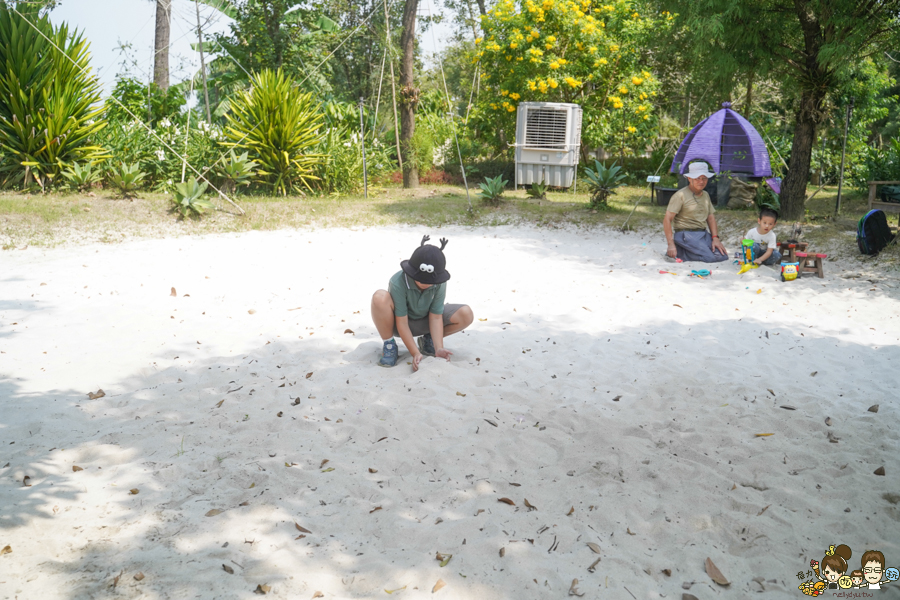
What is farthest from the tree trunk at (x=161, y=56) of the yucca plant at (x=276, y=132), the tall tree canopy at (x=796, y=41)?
the tall tree canopy at (x=796, y=41)

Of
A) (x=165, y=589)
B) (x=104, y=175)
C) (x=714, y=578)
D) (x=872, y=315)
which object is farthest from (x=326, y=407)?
(x=104, y=175)

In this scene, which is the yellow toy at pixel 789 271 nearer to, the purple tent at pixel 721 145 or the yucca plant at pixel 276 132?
the purple tent at pixel 721 145

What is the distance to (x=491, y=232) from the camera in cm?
962

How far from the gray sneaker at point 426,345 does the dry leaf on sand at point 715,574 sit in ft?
7.95

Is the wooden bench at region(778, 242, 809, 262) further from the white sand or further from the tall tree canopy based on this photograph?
the tall tree canopy

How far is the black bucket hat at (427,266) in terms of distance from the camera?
12.3 feet

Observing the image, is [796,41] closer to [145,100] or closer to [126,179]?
[126,179]

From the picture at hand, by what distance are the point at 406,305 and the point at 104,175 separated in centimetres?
890

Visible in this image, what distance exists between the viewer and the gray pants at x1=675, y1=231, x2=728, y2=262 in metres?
7.51

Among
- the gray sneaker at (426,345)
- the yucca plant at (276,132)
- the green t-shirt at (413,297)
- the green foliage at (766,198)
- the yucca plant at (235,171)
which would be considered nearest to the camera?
the green t-shirt at (413,297)

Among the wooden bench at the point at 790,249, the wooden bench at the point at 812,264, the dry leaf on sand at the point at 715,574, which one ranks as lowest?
the dry leaf on sand at the point at 715,574

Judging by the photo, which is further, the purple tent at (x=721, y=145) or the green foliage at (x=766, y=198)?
the green foliage at (x=766, y=198)

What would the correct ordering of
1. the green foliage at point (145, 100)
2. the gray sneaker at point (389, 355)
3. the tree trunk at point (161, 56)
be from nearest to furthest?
the gray sneaker at point (389, 355)
the green foliage at point (145, 100)
the tree trunk at point (161, 56)

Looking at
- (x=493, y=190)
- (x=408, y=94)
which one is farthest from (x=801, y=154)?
(x=408, y=94)
